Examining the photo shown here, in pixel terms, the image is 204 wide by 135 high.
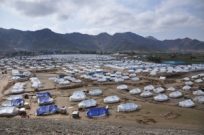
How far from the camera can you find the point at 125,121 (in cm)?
2906

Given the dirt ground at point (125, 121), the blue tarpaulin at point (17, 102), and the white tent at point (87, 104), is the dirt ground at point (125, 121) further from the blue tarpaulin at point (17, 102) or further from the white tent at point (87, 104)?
the blue tarpaulin at point (17, 102)

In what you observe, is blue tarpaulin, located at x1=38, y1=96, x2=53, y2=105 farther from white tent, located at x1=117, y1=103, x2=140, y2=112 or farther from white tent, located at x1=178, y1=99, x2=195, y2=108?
white tent, located at x1=178, y1=99, x2=195, y2=108

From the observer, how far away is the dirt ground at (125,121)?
20780mm

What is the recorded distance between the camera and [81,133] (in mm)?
19344

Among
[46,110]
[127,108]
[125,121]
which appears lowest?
[125,121]

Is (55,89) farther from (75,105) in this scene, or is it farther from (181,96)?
(181,96)

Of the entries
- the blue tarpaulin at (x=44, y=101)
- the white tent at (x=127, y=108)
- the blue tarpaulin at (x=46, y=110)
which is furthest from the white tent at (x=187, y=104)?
the blue tarpaulin at (x=44, y=101)

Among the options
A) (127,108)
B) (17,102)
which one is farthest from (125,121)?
(17,102)

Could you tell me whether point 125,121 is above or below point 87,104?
below

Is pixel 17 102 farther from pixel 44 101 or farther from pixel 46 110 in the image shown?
pixel 46 110

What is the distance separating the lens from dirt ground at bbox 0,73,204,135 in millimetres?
20780

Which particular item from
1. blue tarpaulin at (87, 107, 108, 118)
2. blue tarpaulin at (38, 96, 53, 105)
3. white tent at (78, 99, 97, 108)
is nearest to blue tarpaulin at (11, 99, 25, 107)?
blue tarpaulin at (38, 96, 53, 105)

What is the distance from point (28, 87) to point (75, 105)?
61.7ft

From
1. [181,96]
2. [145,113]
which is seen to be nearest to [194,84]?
[181,96]
